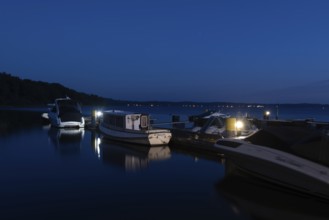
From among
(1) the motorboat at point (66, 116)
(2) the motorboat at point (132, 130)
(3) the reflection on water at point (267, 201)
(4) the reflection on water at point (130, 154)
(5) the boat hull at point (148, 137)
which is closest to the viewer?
(3) the reflection on water at point (267, 201)

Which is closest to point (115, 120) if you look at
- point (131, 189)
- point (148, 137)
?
point (148, 137)

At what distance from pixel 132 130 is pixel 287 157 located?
1666 centimetres

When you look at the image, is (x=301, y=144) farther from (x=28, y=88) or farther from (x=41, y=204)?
(x=28, y=88)

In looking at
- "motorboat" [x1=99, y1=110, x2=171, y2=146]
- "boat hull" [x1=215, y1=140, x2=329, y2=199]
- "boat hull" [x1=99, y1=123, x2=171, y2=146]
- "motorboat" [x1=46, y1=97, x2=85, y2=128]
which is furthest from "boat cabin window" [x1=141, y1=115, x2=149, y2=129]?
"motorboat" [x1=46, y1=97, x2=85, y2=128]

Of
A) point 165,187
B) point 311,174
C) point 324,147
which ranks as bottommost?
point 165,187

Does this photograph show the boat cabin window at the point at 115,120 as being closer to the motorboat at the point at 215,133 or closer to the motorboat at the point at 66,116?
the motorboat at the point at 215,133

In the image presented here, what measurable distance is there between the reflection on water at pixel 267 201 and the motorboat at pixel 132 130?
36.7ft

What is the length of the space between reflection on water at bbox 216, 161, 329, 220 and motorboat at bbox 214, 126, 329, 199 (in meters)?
0.50

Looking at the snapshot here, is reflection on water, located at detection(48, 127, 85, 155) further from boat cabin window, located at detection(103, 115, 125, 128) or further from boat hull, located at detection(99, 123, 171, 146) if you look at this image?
boat hull, located at detection(99, 123, 171, 146)

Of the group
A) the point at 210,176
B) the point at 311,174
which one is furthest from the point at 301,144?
the point at 210,176

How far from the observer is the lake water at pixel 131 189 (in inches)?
478

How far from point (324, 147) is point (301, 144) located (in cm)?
82

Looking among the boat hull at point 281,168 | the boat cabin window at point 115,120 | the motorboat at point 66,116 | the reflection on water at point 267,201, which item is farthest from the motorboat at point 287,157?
the motorboat at point 66,116

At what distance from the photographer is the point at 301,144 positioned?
44.3 ft
